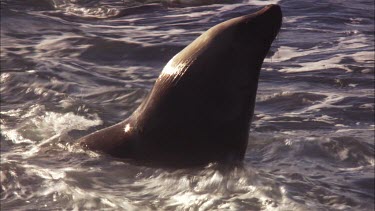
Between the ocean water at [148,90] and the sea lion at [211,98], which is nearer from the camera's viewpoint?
the ocean water at [148,90]

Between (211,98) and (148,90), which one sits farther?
(148,90)

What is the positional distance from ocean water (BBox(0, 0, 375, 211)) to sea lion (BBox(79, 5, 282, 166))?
0.17 meters

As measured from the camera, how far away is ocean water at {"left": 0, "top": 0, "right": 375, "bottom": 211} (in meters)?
4.68

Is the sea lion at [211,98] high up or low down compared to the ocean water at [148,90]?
up

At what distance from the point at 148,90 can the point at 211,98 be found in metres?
2.61

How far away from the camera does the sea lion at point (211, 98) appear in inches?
204

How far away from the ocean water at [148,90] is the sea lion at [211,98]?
0.56ft

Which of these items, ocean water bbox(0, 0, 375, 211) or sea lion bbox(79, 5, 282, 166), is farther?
sea lion bbox(79, 5, 282, 166)

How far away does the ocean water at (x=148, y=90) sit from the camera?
15.3 ft

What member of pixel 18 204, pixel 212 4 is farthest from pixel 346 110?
pixel 212 4

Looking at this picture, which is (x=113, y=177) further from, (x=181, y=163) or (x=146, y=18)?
(x=146, y=18)

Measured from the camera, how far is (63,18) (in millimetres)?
12023

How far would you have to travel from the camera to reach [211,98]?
5188 millimetres

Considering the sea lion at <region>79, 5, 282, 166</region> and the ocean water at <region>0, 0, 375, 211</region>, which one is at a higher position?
the sea lion at <region>79, 5, 282, 166</region>
